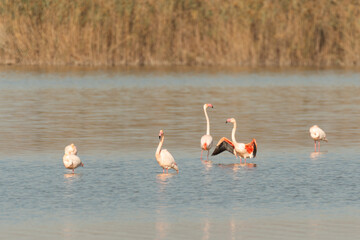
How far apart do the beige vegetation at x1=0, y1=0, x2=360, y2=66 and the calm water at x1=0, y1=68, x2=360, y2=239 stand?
34.6 ft

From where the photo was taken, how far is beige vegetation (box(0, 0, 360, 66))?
1451 inches

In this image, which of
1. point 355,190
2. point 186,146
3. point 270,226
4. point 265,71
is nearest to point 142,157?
point 186,146

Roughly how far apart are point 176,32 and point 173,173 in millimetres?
25822

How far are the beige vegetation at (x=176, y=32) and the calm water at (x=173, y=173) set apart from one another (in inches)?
415

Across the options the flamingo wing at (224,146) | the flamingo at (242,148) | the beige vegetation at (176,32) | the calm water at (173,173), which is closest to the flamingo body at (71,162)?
the calm water at (173,173)

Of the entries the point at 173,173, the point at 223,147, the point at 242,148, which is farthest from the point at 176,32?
the point at 173,173

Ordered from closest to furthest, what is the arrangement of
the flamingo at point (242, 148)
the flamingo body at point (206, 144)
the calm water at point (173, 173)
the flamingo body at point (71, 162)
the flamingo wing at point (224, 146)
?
1. the calm water at point (173, 173)
2. the flamingo body at point (71, 162)
3. the flamingo at point (242, 148)
4. the flamingo wing at point (224, 146)
5. the flamingo body at point (206, 144)

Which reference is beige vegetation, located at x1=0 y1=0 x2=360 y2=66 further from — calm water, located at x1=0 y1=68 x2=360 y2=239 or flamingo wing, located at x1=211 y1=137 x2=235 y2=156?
flamingo wing, located at x1=211 y1=137 x2=235 y2=156

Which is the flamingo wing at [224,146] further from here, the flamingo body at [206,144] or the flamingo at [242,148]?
the flamingo body at [206,144]

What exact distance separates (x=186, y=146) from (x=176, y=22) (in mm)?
23257

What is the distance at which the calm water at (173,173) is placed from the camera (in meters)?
8.60

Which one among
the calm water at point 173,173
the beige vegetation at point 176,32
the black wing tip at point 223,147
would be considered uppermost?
the beige vegetation at point 176,32

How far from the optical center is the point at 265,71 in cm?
3662

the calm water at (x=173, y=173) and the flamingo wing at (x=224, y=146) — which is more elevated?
the flamingo wing at (x=224, y=146)
